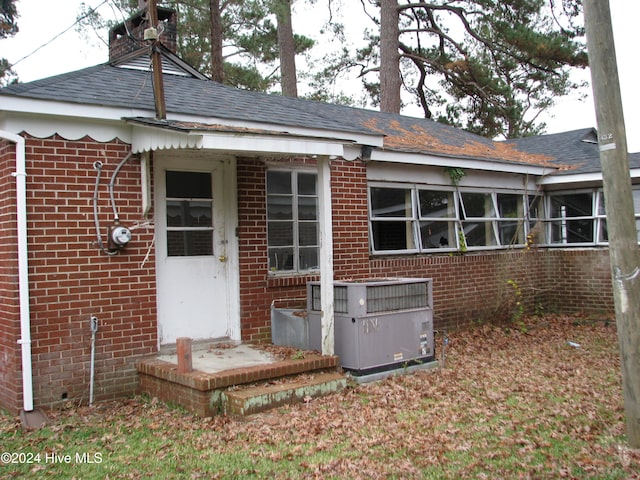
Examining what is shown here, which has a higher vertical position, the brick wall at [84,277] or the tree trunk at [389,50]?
the tree trunk at [389,50]

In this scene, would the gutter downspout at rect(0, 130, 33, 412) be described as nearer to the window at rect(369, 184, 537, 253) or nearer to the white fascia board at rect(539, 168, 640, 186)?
the window at rect(369, 184, 537, 253)

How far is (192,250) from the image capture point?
8125 millimetres

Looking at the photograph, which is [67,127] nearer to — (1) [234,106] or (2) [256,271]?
(1) [234,106]

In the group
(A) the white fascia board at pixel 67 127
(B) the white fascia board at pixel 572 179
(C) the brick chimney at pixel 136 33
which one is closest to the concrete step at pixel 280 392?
(A) the white fascia board at pixel 67 127

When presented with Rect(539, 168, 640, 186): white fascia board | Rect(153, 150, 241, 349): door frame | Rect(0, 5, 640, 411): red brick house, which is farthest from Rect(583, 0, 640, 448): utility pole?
Rect(539, 168, 640, 186): white fascia board

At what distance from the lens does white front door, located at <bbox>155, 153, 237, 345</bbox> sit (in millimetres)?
7844

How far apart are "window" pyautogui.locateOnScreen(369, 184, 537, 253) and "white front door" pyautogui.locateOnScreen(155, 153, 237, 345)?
292 centimetres

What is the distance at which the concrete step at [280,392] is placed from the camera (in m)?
6.42

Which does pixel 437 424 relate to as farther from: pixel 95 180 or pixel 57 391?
pixel 95 180

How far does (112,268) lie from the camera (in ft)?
24.0

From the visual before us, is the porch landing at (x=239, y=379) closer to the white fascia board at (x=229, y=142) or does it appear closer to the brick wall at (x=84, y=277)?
the brick wall at (x=84, y=277)

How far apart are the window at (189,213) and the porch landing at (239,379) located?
126cm

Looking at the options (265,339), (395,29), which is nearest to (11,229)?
(265,339)

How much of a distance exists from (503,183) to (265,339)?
259 inches
